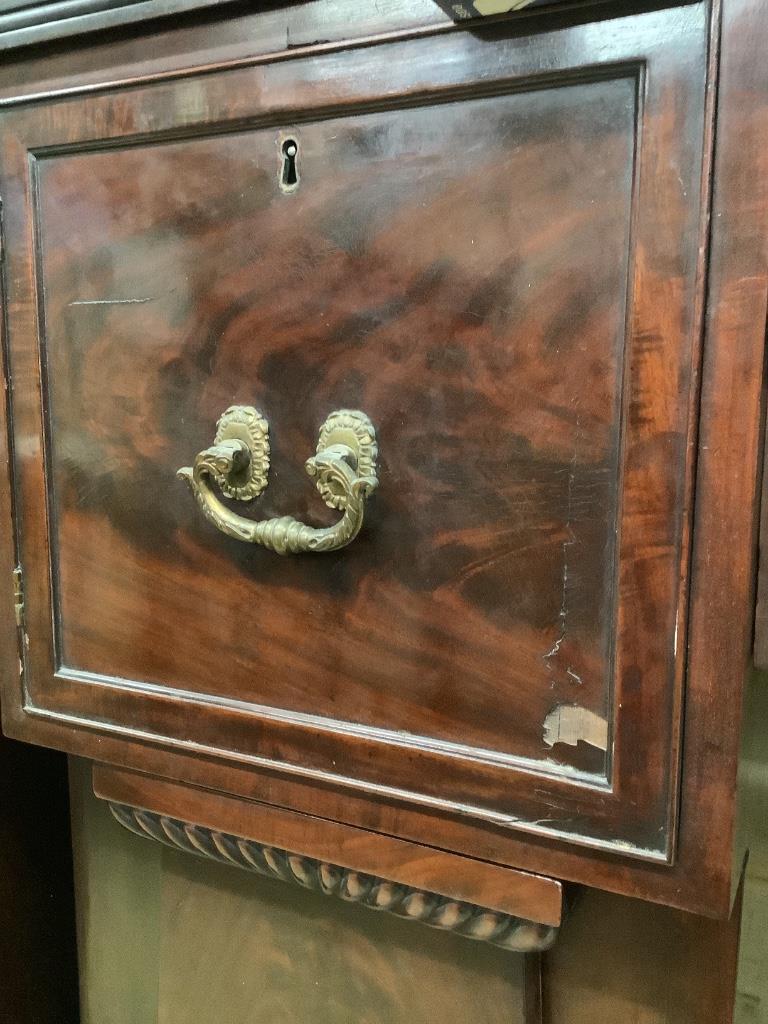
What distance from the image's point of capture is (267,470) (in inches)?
16.0

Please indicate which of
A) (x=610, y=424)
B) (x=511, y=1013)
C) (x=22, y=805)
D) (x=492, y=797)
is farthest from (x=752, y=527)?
(x=22, y=805)

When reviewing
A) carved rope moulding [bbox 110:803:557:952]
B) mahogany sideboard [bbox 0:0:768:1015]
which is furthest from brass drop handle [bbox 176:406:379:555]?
carved rope moulding [bbox 110:803:557:952]

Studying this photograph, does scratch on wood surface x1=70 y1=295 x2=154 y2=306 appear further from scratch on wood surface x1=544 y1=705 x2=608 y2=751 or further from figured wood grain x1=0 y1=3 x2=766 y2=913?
scratch on wood surface x1=544 y1=705 x2=608 y2=751

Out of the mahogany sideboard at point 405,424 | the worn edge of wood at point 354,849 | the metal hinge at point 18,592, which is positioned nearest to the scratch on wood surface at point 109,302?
the mahogany sideboard at point 405,424

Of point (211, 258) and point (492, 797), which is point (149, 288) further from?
point (492, 797)

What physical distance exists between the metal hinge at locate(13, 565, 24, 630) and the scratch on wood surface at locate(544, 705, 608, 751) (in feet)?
1.09

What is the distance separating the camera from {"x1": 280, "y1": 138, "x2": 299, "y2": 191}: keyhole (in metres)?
0.38

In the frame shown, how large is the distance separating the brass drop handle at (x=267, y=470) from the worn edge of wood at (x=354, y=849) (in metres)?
0.17

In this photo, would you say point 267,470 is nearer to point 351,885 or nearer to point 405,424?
point 405,424

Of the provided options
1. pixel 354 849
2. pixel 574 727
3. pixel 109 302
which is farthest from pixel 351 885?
pixel 109 302

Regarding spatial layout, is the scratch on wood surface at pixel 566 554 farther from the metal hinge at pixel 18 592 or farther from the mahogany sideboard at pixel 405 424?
the metal hinge at pixel 18 592

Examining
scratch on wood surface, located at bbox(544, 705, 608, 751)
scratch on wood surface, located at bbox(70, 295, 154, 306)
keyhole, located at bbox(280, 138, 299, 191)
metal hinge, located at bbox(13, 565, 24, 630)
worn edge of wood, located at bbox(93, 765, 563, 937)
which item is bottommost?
worn edge of wood, located at bbox(93, 765, 563, 937)

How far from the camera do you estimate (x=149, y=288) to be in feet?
1.39

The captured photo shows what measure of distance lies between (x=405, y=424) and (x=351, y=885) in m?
0.30
